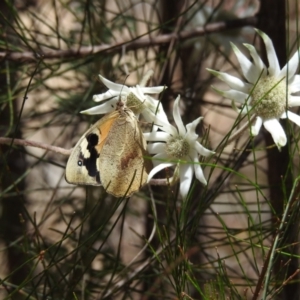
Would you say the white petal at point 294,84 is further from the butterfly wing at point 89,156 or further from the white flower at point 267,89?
the butterfly wing at point 89,156

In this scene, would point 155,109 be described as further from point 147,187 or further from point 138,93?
point 147,187

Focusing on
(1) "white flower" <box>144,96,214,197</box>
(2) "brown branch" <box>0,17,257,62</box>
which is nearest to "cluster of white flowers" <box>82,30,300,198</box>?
(1) "white flower" <box>144,96,214,197</box>

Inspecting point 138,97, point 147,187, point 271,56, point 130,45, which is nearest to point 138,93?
point 138,97

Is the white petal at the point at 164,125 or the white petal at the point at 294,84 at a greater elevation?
the white petal at the point at 294,84

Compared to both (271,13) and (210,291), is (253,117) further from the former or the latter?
(271,13)

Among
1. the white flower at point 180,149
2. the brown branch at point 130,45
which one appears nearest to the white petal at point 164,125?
the white flower at point 180,149

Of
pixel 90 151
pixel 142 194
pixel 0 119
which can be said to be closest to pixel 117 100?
pixel 90 151

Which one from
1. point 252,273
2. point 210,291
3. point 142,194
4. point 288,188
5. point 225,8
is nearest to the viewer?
point 210,291

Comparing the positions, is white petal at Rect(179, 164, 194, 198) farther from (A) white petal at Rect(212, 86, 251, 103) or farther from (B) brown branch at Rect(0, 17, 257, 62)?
(B) brown branch at Rect(0, 17, 257, 62)
